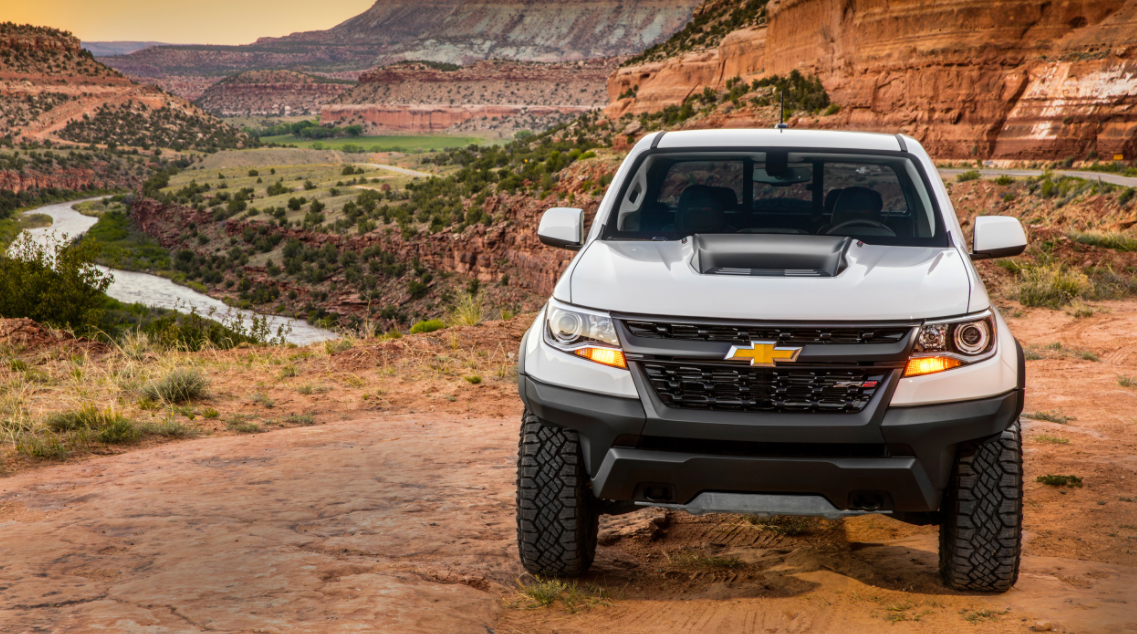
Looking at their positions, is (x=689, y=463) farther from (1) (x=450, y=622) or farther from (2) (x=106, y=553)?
(2) (x=106, y=553)

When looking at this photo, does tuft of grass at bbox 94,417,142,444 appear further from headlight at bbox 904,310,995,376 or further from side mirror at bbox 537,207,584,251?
headlight at bbox 904,310,995,376

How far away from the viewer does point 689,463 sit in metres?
3.11

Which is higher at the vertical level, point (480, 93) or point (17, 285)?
point (480, 93)

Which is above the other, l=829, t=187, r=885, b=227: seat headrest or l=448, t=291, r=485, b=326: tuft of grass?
l=829, t=187, r=885, b=227: seat headrest

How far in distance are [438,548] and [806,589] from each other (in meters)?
1.77

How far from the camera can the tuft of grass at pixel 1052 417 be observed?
23.1ft

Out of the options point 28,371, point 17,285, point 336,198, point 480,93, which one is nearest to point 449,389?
point 28,371

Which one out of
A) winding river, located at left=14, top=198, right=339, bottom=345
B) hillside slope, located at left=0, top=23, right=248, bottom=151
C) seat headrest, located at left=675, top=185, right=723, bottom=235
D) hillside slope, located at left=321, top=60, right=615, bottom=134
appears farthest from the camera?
hillside slope, located at left=321, top=60, right=615, bottom=134

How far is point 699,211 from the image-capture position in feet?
14.8

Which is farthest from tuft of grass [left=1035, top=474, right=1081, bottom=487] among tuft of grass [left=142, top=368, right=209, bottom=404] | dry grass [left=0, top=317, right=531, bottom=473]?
tuft of grass [left=142, top=368, right=209, bottom=404]

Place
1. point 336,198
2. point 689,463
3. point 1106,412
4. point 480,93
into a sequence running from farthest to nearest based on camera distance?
1. point 480,93
2. point 336,198
3. point 1106,412
4. point 689,463

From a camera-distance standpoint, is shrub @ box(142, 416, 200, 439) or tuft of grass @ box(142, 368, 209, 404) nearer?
shrub @ box(142, 416, 200, 439)

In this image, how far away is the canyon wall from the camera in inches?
1244

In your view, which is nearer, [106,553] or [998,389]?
[998,389]
